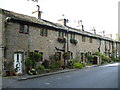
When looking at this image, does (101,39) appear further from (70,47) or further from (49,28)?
(49,28)

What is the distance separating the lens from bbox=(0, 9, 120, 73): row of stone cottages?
49.4 feet

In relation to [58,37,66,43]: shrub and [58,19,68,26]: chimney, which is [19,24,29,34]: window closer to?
[58,37,66,43]: shrub

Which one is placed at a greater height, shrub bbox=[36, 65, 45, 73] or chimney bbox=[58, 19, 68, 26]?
chimney bbox=[58, 19, 68, 26]

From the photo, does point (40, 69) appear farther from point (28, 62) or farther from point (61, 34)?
point (61, 34)

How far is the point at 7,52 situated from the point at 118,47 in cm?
3834

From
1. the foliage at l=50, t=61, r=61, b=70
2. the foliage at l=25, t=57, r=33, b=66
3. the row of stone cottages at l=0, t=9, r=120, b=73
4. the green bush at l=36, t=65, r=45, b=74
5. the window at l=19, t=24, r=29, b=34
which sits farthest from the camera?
the foliage at l=50, t=61, r=61, b=70

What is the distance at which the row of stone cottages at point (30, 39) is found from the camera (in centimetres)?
1506

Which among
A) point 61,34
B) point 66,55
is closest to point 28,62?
point 66,55

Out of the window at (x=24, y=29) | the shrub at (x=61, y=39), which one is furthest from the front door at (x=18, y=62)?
the shrub at (x=61, y=39)

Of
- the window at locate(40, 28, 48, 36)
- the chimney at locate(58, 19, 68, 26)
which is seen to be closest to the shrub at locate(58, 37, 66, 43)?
the window at locate(40, 28, 48, 36)

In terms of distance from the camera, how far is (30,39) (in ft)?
57.5

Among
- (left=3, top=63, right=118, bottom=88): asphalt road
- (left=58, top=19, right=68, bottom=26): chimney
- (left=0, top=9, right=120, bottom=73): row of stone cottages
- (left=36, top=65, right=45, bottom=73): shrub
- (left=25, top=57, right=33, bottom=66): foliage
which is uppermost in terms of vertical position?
(left=58, top=19, right=68, bottom=26): chimney

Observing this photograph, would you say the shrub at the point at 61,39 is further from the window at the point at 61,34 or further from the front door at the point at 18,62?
the front door at the point at 18,62

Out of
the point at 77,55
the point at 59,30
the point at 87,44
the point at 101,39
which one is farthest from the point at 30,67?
the point at 101,39
